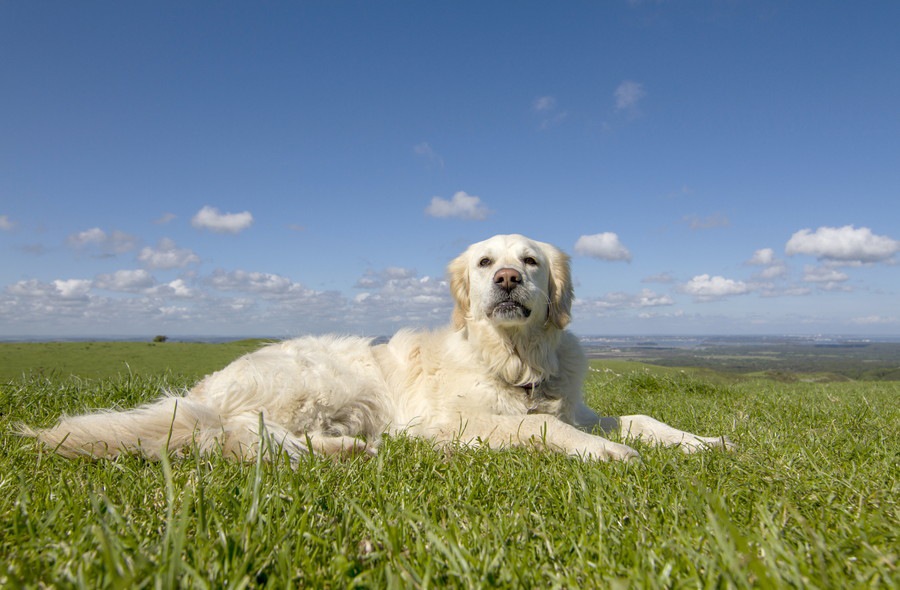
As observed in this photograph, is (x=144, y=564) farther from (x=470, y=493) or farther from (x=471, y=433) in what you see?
(x=471, y=433)

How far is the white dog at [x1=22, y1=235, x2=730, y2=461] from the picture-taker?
4137mm

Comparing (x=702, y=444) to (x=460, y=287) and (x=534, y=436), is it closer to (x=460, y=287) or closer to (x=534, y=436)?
(x=534, y=436)

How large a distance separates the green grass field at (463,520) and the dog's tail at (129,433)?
13cm

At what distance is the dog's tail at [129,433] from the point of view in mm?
3191

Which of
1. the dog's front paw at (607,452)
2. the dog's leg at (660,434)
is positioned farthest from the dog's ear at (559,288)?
the dog's front paw at (607,452)

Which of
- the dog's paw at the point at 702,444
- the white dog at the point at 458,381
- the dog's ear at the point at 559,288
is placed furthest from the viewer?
the dog's ear at the point at 559,288

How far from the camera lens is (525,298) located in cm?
473

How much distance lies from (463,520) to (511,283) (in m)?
2.93

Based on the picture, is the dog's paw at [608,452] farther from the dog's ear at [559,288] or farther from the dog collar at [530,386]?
the dog's ear at [559,288]

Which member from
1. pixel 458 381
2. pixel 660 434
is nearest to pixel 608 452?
pixel 660 434

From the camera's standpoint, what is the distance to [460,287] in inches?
213

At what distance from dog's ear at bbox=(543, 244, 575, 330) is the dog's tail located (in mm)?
3020

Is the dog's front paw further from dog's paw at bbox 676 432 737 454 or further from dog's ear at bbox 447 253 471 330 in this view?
dog's ear at bbox 447 253 471 330

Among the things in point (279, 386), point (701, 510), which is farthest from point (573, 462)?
point (279, 386)
